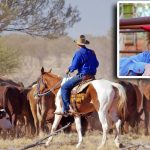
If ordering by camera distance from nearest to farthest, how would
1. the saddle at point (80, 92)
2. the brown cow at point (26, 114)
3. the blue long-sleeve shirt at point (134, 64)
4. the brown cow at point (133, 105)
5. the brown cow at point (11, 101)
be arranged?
the saddle at point (80, 92) → the blue long-sleeve shirt at point (134, 64) → the brown cow at point (11, 101) → the brown cow at point (26, 114) → the brown cow at point (133, 105)

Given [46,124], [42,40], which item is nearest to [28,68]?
[42,40]

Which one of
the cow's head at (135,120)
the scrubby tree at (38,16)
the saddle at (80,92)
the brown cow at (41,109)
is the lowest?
the cow's head at (135,120)

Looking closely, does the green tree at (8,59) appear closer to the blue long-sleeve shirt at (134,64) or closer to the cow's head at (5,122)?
the cow's head at (5,122)

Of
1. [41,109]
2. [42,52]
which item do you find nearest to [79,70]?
[41,109]

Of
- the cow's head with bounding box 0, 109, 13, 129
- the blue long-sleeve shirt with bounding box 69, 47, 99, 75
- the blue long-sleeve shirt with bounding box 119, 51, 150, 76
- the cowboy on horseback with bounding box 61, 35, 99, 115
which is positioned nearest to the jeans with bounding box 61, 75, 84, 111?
the cowboy on horseback with bounding box 61, 35, 99, 115

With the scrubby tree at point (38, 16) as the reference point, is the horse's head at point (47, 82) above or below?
below

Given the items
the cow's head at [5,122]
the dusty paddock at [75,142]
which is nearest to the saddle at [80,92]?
the dusty paddock at [75,142]

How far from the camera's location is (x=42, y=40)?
2181 centimetres

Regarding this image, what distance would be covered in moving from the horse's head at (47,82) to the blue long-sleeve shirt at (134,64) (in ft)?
5.61

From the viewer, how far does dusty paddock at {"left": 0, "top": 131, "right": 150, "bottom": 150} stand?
44.4 feet

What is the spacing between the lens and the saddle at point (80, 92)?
541 inches

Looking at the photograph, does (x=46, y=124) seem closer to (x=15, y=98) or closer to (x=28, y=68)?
(x=15, y=98)

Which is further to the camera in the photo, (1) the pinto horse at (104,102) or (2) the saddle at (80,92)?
(2) the saddle at (80,92)

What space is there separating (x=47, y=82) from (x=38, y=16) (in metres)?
5.36
